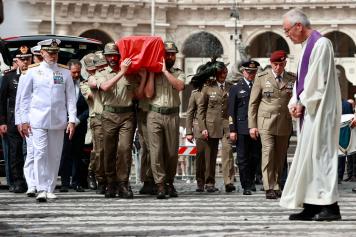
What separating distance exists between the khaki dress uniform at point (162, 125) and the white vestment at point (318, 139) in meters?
4.26

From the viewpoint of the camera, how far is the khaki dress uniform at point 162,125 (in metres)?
14.8

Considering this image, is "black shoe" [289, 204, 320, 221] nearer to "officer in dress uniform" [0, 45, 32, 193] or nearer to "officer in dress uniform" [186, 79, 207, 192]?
"officer in dress uniform" [0, 45, 32, 193]

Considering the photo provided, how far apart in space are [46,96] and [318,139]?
468 centimetres

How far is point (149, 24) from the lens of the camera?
6344 cm

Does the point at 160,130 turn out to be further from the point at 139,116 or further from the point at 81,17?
the point at 81,17

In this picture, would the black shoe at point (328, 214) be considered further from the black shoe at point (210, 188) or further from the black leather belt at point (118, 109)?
the black shoe at point (210, 188)

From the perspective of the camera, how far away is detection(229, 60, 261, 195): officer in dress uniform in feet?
53.8

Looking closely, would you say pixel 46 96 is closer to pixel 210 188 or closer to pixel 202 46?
pixel 210 188

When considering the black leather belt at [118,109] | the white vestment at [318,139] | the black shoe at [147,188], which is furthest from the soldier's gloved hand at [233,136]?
the white vestment at [318,139]

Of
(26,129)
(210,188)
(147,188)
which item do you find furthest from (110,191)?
(210,188)

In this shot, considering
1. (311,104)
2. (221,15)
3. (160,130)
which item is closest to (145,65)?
(160,130)

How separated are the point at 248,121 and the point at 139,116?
1415 millimetres

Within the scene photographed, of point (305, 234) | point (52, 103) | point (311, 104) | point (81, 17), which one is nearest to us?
point (305, 234)

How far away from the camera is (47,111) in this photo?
1412 centimetres
